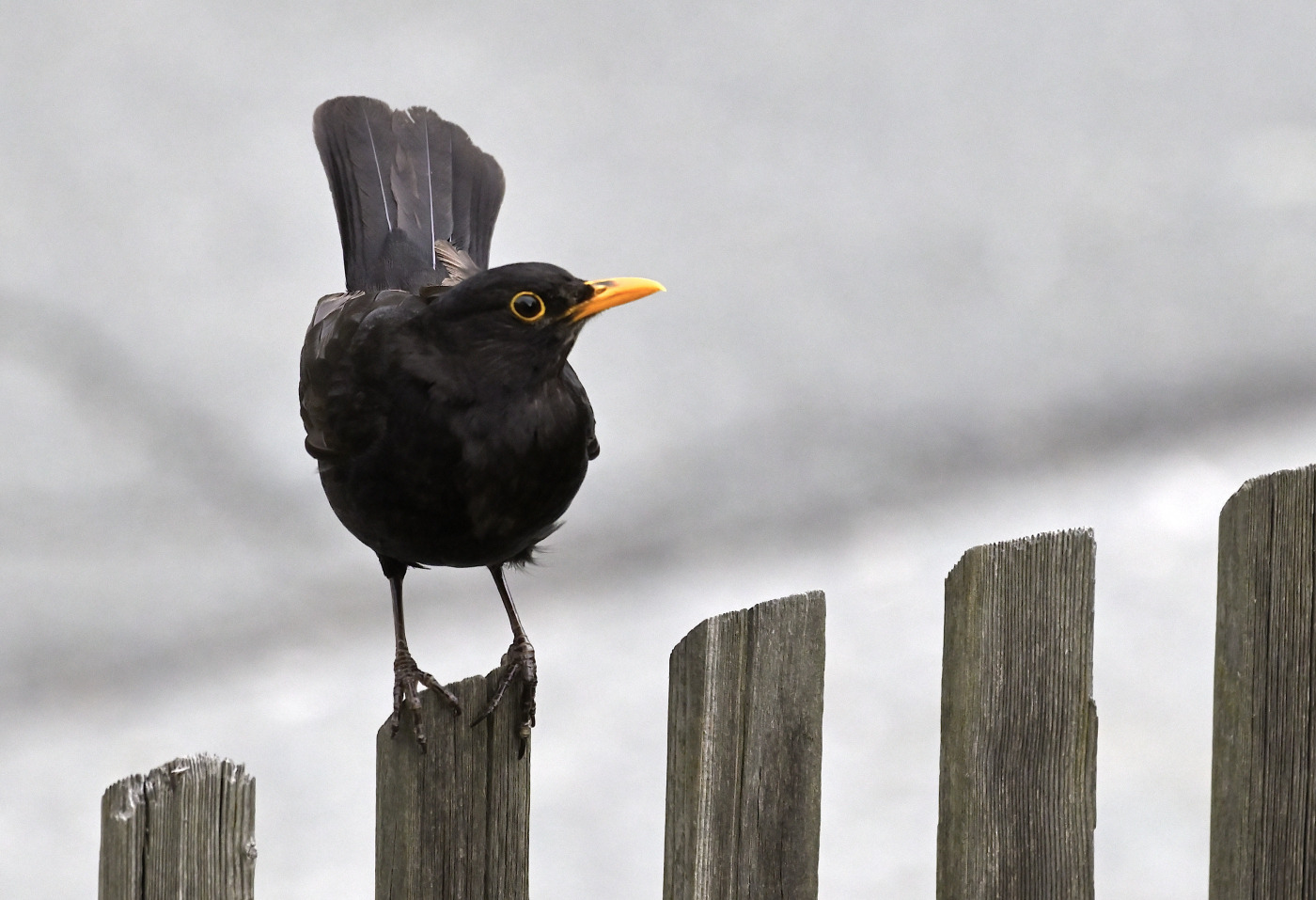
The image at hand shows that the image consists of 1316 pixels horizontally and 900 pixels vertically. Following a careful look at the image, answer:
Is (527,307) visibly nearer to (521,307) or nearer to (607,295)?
(521,307)

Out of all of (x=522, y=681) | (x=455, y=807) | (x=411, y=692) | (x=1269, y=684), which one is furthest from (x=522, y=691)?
(x=1269, y=684)

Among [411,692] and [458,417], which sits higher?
[458,417]

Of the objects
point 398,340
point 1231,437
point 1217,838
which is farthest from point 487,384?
point 1231,437

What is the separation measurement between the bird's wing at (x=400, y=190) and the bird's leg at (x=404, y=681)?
2.07 ft

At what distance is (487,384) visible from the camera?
2529 millimetres

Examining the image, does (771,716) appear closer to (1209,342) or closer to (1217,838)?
(1217,838)

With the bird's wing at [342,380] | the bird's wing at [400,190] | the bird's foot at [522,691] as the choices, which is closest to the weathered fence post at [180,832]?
the bird's foot at [522,691]

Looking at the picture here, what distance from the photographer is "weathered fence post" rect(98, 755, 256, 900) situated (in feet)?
5.65

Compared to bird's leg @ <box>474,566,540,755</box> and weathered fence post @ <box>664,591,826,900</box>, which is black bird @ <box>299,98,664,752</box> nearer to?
bird's leg @ <box>474,566,540,755</box>

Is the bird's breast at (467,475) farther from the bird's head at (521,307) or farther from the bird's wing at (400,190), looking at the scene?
the bird's wing at (400,190)

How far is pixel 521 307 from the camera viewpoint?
2.55m

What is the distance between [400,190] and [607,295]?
0.86m

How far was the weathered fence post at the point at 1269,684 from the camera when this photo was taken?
1956mm

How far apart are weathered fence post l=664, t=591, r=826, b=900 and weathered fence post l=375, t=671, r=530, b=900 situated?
0.70ft
